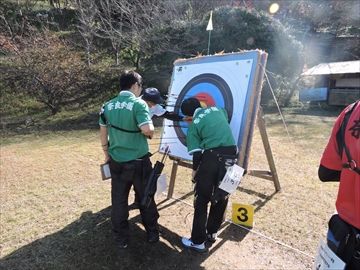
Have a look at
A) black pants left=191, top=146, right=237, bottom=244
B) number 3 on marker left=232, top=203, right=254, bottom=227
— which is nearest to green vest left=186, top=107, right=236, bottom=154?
black pants left=191, top=146, right=237, bottom=244

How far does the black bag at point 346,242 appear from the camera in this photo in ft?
3.59

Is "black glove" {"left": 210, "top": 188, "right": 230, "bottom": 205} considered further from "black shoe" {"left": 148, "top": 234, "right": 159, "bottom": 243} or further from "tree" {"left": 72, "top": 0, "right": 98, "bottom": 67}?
"tree" {"left": 72, "top": 0, "right": 98, "bottom": 67}

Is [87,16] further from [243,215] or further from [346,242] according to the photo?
[346,242]

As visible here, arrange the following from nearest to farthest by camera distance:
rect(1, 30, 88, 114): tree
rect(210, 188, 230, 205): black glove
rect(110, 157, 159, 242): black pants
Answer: rect(210, 188, 230, 205): black glove, rect(110, 157, 159, 242): black pants, rect(1, 30, 88, 114): tree

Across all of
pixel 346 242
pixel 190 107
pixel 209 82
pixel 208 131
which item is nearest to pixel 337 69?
pixel 209 82

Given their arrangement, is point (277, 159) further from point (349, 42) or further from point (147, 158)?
point (349, 42)

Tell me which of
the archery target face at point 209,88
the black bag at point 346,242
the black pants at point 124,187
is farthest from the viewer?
the archery target face at point 209,88

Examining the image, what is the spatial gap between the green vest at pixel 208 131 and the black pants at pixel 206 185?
6 centimetres

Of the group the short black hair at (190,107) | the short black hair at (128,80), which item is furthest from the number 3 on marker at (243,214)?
the short black hair at (128,80)

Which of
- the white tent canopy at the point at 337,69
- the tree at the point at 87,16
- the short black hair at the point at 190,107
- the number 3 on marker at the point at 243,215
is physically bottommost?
the number 3 on marker at the point at 243,215

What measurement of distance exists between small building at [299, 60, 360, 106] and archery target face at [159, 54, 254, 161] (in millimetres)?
11753

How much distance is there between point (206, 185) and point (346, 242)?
3.96 feet

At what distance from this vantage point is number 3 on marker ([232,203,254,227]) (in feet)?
8.93

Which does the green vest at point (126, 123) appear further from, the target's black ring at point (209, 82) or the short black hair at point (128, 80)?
the target's black ring at point (209, 82)
